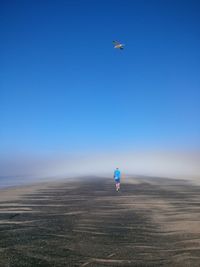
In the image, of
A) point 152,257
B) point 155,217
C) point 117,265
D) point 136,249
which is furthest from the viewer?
point 155,217

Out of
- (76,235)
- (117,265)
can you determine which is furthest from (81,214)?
(117,265)

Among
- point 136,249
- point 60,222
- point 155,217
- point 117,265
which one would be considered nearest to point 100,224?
point 60,222

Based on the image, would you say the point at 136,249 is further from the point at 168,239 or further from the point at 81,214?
the point at 81,214

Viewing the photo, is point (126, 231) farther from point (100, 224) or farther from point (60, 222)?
point (60, 222)

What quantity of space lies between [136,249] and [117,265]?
1662 mm

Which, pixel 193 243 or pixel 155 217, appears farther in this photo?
pixel 155 217

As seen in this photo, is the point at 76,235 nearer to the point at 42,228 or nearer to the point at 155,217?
the point at 42,228

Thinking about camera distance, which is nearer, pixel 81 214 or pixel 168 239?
pixel 168 239

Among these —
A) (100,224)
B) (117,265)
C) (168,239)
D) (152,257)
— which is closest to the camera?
(117,265)

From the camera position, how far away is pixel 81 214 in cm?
1789

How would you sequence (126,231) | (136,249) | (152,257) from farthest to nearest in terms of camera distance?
(126,231), (136,249), (152,257)

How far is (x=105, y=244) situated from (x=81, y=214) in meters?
6.79

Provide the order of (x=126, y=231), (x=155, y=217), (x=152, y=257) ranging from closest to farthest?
(x=152, y=257), (x=126, y=231), (x=155, y=217)

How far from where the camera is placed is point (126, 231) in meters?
13.4
